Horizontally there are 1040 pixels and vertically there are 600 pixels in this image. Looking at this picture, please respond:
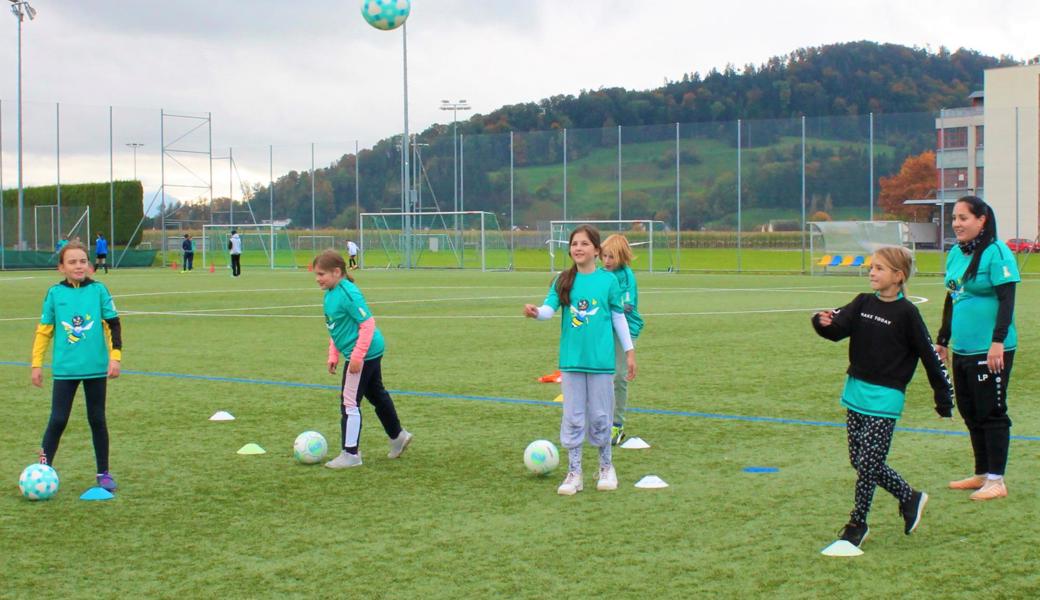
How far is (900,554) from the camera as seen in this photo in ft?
18.1

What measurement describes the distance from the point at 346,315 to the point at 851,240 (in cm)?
3707

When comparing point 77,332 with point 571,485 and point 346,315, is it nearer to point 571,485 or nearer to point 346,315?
point 346,315

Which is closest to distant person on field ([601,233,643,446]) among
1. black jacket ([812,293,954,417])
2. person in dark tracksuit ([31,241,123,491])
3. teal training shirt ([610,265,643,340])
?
teal training shirt ([610,265,643,340])

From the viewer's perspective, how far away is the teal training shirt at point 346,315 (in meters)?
7.81

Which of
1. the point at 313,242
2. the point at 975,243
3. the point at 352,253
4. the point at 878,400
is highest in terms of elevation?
the point at 313,242

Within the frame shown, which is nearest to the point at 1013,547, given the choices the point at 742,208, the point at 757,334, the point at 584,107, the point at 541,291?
the point at 757,334

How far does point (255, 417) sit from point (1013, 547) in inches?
248

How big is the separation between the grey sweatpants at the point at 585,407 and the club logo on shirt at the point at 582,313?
304 mm

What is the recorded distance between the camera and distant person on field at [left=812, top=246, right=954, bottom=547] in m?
5.63

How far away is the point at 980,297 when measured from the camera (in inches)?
267

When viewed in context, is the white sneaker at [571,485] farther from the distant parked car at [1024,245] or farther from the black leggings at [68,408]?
the distant parked car at [1024,245]

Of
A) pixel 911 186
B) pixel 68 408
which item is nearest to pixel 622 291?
pixel 68 408

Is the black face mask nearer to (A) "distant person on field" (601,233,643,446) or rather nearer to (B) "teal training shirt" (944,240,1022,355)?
(B) "teal training shirt" (944,240,1022,355)

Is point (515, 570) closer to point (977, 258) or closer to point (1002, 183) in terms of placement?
point (977, 258)
